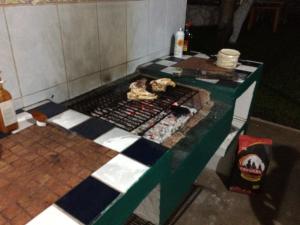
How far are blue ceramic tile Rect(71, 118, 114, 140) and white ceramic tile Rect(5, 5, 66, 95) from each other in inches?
13.9

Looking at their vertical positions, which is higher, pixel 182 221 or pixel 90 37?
pixel 90 37

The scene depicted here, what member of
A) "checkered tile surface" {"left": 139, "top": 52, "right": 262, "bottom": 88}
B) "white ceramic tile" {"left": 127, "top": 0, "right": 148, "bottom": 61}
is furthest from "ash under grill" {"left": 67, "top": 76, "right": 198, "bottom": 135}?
"white ceramic tile" {"left": 127, "top": 0, "right": 148, "bottom": 61}

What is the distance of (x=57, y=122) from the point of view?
1059 mm

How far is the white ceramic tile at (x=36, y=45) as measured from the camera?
3.51 feet

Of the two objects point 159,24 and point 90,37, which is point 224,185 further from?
point 90,37

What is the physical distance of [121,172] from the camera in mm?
793

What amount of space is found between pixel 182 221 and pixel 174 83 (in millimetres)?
924

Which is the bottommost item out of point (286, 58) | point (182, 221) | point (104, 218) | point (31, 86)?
point (182, 221)

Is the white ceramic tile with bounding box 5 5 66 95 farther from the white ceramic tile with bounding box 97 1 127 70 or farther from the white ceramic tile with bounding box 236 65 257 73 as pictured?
the white ceramic tile with bounding box 236 65 257 73

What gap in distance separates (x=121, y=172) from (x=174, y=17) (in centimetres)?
169

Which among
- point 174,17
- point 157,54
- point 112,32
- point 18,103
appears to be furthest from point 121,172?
point 174,17

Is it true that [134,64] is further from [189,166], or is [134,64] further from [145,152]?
[145,152]

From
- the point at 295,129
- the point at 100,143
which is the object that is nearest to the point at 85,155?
the point at 100,143

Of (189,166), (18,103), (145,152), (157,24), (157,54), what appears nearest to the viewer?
(145,152)
